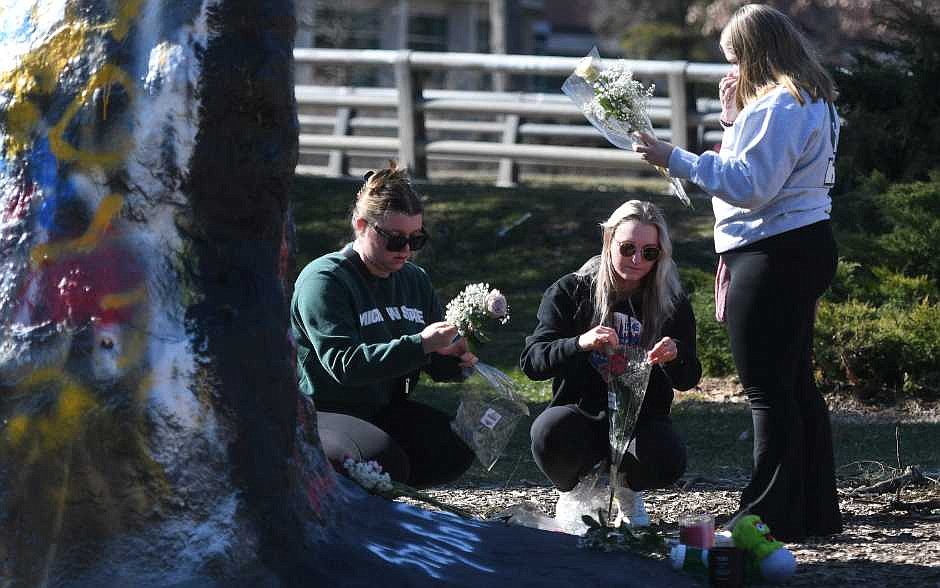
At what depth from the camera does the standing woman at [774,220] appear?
4598mm

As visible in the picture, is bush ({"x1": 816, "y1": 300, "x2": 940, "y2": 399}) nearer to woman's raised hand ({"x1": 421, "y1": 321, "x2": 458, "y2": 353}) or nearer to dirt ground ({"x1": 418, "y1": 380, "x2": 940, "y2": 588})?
dirt ground ({"x1": 418, "y1": 380, "x2": 940, "y2": 588})

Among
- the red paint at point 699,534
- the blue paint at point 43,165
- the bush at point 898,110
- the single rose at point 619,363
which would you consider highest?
the bush at point 898,110

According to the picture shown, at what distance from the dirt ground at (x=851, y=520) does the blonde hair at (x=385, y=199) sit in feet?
4.24

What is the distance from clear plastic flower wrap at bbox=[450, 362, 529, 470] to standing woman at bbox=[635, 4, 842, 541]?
0.77 m

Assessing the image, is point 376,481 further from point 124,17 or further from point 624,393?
point 124,17

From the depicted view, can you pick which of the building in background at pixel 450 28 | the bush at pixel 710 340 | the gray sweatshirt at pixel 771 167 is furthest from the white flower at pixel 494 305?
the building in background at pixel 450 28

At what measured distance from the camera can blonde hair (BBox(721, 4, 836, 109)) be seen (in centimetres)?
466

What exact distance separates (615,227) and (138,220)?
1.88 m

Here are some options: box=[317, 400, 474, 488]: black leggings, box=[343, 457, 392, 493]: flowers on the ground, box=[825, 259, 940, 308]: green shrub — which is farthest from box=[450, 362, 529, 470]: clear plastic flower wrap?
box=[825, 259, 940, 308]: green shrub

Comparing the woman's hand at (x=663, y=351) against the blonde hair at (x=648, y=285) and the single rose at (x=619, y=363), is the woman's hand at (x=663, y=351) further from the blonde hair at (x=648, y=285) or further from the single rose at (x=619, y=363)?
the blonde hair at (x=648, y=285)

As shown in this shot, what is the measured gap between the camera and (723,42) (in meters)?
4.75

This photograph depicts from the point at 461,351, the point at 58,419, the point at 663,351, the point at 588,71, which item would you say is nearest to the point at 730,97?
the point at 588,71

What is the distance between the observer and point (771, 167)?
4.57m

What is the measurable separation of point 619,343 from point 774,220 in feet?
2.19
